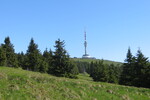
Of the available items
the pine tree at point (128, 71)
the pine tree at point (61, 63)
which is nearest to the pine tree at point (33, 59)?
the pine tree at point (61, 63)

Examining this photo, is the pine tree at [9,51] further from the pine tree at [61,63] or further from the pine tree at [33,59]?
the pine tree at [61,63]

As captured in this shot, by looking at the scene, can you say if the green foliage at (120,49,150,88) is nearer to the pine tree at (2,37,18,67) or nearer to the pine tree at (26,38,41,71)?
the pine tree at (26,38,41,71)

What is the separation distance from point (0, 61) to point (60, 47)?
20.9 meters

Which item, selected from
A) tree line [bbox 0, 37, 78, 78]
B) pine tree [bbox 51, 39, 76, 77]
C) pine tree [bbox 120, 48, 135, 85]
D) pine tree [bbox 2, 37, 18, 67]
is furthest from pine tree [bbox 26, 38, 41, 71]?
pine tree [bbox 120, 48, 135, 85]

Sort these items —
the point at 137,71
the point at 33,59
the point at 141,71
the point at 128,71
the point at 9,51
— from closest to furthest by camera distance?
the point at 141,71, the point at 137,71, the point at 128,71, the point at 33,59, the point at 9,51

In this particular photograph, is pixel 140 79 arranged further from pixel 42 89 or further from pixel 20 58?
pixel 20 58

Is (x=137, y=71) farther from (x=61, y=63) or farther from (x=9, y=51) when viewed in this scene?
(x=9, y=51)

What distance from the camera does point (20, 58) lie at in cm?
9731

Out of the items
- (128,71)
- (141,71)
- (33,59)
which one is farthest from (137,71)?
(33,59)

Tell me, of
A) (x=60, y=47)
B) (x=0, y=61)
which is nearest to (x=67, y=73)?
(x=60, y=47)

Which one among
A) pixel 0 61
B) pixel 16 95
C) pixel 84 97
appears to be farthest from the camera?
pixel 0 61

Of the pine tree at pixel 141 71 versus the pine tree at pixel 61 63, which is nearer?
the pine tree at pixel 141 71

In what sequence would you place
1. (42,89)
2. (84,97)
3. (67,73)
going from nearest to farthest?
1. (42,89)
2. (84,97)
3. (67,73)

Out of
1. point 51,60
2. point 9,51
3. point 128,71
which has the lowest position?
point 128,71
